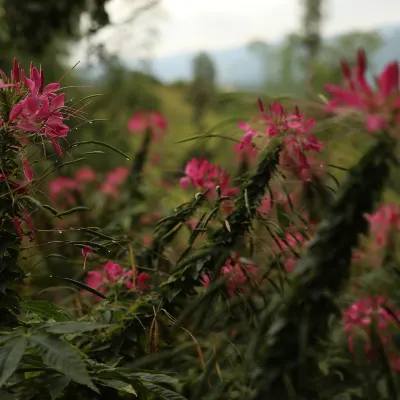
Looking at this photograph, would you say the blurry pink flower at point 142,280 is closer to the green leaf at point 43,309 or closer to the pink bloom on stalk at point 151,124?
the green leaf at point 43,309

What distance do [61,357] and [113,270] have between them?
0.30 metres

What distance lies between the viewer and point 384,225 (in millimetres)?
890

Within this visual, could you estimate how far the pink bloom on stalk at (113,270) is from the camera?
2.23ft

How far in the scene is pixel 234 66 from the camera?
24.7m

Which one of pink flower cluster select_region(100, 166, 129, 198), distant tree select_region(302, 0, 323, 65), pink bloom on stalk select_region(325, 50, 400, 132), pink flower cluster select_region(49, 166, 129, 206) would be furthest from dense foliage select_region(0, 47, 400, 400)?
distant tree select_region(302, 0, 323, 65)

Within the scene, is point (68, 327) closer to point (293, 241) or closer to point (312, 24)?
point (293, 241)

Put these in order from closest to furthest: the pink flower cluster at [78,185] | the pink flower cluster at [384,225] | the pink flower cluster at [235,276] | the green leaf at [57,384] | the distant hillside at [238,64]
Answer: the green leaf at [57,384]
the pink flower cluster at [235,276]
the pink flower cluster at [384,225]
the pink flower cluster at [78,185]
the distant hillside at [238,64]

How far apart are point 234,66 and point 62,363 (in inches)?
992

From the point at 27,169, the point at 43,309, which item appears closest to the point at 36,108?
the point at 27,169

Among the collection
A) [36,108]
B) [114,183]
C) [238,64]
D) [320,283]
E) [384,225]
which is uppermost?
[238,64]

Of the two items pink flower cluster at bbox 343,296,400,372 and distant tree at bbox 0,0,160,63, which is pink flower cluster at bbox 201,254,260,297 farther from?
distant tree at bbox 0,0,160,63

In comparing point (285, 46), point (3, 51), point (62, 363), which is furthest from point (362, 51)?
point (285, 46)

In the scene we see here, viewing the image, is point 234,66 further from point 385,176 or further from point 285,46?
point 385,176

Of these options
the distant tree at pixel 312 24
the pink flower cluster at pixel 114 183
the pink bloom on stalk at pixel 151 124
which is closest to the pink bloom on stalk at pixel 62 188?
the pink flower cluster at pixel 114 183
